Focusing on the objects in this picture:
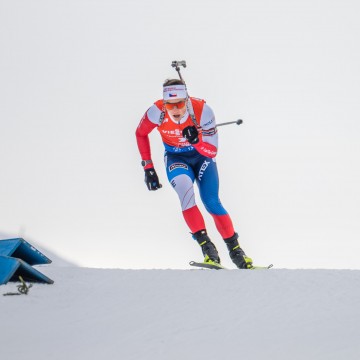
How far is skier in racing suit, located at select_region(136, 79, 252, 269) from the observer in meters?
6.46

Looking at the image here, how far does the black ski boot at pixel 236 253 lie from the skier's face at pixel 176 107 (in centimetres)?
128

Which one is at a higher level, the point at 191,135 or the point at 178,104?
the point at 178,104

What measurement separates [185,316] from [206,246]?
2.09m

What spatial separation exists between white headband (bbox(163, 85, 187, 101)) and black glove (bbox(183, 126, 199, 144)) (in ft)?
1.04

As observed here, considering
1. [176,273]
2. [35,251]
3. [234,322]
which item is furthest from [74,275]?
[234,322]

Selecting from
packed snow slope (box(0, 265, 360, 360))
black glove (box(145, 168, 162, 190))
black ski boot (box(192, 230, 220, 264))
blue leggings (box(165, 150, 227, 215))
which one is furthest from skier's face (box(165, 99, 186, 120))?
packed snow slope (box(0, 265, 360, 360))

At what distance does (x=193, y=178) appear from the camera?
261 inches

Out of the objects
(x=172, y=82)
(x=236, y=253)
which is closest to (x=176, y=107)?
(x=172, y=82)

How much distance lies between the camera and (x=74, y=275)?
550 centimetres

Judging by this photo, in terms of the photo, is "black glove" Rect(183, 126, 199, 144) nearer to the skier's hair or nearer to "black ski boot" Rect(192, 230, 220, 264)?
the skier's hair

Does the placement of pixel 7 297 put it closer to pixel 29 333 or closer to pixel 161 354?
pixel 29 333

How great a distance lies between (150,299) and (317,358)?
1509mm

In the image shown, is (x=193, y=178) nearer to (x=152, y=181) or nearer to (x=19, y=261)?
(x=152, y=181)

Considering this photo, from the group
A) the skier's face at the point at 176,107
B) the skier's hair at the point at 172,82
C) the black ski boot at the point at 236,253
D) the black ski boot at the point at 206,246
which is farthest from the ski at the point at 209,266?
the skier's hair at the point at 172,82
